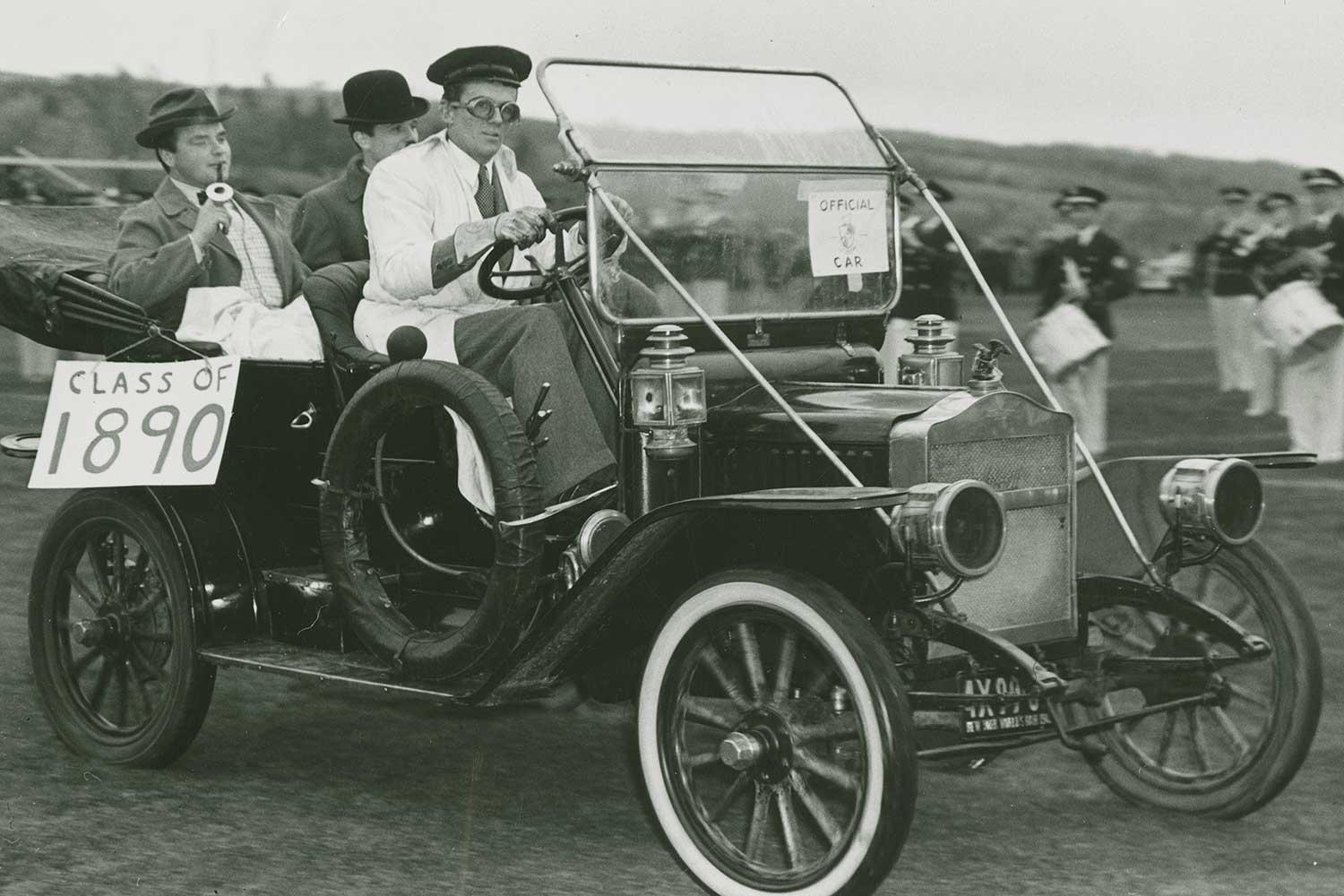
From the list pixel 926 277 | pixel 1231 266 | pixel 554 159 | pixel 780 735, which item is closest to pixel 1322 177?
pixel 1231 266

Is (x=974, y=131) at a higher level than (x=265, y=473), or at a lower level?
higher

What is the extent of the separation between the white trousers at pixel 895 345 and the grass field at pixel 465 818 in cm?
119

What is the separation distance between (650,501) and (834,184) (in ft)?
4.04

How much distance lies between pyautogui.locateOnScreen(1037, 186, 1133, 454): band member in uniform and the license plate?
8350 millimetres

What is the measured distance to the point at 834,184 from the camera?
518 cm

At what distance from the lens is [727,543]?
4277 mm

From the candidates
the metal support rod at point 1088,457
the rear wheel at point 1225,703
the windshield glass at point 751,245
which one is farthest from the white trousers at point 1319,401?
the metal support rod at point 1088,457

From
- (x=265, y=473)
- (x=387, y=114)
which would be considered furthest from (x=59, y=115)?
(x=265, y=473)

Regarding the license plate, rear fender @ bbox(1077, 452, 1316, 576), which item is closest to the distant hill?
rear fender @ bbox(1077, 452, 1316, 576)

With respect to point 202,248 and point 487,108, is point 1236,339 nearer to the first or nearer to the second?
point 487,108

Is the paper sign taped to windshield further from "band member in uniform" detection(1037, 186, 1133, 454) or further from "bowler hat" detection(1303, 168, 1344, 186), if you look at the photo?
"bowler hat" detection(1303, 168, 1344, 186)

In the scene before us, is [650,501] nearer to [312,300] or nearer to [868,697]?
[868,697]

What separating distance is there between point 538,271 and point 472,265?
205 millimetres

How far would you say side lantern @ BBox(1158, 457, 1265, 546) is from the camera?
4332 mm
